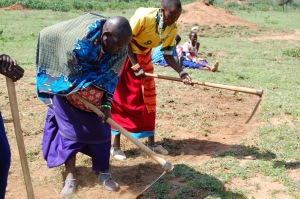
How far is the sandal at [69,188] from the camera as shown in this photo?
3.37 meters

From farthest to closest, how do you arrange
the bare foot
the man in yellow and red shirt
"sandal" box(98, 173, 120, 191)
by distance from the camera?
the bare foot → the man in yellow and red shirt → "sandal" box(98, 173, 120, 191)

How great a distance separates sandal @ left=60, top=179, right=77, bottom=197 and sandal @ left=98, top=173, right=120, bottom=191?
228 mm

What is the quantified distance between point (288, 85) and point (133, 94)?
4.18 meters

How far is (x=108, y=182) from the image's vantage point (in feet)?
11.5

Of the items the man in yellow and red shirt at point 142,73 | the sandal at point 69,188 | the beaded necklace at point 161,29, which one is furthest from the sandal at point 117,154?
the beaded necklace at point 161,29

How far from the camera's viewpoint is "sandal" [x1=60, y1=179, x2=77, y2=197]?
11.0ft

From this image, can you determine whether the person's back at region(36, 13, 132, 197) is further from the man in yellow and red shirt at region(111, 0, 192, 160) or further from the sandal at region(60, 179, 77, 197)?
the man in yellow and red shirt at region(111, 0, 192, 160)

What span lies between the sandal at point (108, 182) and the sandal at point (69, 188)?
0.75 ft

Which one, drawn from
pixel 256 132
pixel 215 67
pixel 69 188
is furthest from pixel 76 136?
pixel 215 67

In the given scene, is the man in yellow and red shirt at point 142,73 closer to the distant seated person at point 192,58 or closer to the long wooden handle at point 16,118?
the long wooden handle at point 16,118

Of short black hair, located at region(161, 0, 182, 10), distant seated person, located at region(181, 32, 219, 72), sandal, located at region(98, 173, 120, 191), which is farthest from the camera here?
distant seated person, located at region(181, 32, 219, 72)

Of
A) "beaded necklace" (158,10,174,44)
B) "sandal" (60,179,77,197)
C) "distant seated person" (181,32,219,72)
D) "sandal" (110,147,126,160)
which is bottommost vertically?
"distant seated person" (181,32,219,72)

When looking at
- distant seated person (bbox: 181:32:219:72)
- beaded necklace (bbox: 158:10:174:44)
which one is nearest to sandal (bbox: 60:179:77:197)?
beaded necklace (bbox: 158:10:174:44)

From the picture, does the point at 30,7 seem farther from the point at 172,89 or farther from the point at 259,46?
the point at 172,89
